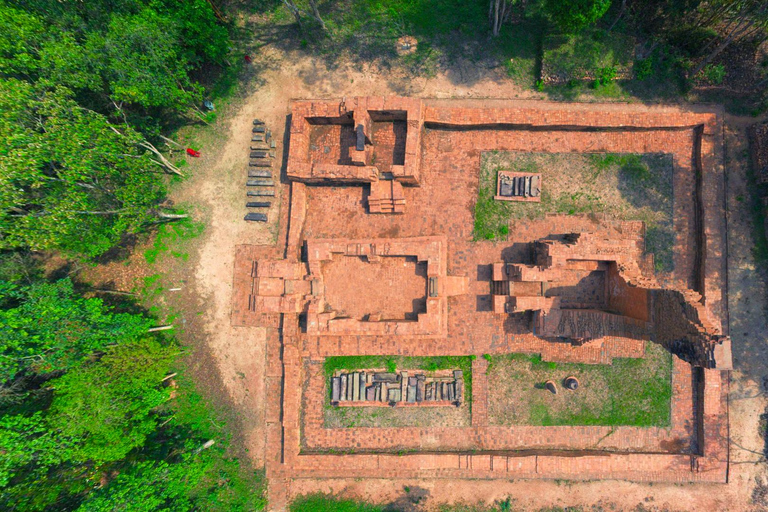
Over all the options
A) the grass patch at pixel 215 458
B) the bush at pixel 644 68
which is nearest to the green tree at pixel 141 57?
the grass patch at pixel 215 458

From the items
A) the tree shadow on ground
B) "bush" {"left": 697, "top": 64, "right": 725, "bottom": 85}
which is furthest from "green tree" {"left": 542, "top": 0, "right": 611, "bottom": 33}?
"bush" {"left": 697, "top": 64, "right": 725, "bottom": 85}

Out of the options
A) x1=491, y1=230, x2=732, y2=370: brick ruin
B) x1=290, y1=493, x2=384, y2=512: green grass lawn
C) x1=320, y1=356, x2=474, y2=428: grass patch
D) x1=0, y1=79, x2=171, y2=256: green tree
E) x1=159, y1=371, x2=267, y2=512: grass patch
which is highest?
x1=0, y1=79, x2=171, y2=256: green tree

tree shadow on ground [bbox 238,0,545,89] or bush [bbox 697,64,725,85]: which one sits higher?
tree shadow on ground [bbox 238,0,545,89]

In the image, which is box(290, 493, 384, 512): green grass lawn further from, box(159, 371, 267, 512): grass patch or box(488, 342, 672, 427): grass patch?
box(488, 342, 672, 427): grass patch

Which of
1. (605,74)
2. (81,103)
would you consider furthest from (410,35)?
(81,103)

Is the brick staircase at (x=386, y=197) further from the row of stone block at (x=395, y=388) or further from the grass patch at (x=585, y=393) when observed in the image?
the grass patch at (x=585, y=393)

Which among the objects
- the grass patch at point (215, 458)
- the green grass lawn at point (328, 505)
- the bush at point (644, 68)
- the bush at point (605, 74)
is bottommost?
the green grass lawn at point (328, 505)
